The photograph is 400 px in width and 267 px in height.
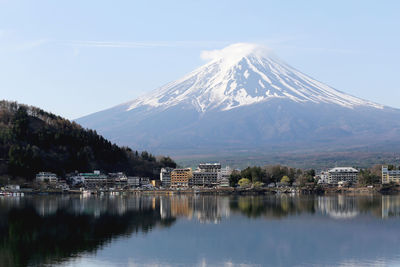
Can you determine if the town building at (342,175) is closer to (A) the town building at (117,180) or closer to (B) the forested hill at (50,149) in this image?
(B) the forested hill at (50,149)

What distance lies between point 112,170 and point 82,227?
62.7 metres

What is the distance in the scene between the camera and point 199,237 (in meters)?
35.2

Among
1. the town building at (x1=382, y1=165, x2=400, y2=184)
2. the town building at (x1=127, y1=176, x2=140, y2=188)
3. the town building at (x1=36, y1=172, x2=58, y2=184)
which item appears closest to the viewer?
the town building at (x1=36, y1=172, x2=58, y2=184)

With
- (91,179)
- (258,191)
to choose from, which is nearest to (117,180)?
(91,179)

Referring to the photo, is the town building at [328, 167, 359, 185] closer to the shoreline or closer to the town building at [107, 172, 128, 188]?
the shoreline

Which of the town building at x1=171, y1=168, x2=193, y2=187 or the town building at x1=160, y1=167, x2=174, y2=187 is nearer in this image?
the town building at x1=171, y1=168, x2=193, y2=187

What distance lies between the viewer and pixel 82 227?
38.8 metres

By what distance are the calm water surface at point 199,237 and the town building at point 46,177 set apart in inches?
1251

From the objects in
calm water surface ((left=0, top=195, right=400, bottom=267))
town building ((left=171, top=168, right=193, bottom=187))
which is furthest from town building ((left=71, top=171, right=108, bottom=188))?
calm water surface ((left=0, top=195, right=400, bottom=267))

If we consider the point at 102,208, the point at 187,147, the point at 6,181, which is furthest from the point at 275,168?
the point at 187,147

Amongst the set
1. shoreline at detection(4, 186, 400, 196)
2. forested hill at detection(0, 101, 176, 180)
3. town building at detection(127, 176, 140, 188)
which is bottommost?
shoreline at detection(4, 186, 400, 196)

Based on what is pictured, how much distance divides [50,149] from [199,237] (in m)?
61.4

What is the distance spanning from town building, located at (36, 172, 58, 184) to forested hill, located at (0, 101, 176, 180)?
772 millimetres

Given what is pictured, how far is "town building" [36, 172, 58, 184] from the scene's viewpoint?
8350 centimetres
